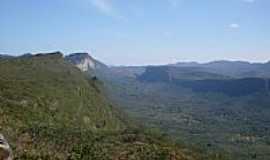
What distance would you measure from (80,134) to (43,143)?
62.7 ft

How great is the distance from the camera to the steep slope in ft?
290

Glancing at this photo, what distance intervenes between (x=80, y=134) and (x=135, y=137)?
14.1 m

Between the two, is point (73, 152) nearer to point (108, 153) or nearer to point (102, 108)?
point (108, 153)

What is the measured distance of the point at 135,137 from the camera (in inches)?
4491

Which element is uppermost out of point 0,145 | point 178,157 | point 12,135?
point 0,145

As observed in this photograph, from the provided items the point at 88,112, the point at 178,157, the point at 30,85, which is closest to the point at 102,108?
the point at 88,112

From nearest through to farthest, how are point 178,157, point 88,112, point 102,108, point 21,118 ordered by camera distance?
point 178,157, point 21,118, point 88,112, point 102,108

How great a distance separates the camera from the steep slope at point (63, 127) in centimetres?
8831

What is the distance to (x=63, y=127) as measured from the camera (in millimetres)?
118625

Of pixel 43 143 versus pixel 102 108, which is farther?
pixel 102 108

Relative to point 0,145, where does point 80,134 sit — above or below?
below

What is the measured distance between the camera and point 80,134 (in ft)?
356

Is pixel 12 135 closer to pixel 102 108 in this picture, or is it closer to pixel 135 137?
pixel 135 137

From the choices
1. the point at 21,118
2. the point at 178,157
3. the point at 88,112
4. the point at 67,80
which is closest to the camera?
the point at 178,157
